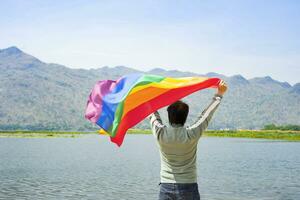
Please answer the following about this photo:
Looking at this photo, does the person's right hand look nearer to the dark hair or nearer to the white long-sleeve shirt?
the white long-sleeve shirt

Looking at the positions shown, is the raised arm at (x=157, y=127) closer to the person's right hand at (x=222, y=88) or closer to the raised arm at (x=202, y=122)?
the raised arm at (x=202, y=122)

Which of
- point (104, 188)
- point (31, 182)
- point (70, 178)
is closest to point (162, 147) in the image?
point (104, 188)

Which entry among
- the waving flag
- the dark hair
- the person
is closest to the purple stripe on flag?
the waving flag

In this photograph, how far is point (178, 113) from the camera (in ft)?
24.5

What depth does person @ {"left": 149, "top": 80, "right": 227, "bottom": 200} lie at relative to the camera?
7.41 metres

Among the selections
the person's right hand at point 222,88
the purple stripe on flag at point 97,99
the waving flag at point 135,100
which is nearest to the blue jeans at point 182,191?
the waving flag at point 135,100

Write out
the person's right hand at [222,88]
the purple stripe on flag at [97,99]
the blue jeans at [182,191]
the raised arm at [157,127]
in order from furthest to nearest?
the purple stripe on flag at [97,99] < the person's right hand at [222,88] < the raised arm at [157,127] < the blue jeans at [182,191]

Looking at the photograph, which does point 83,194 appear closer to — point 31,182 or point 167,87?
point 31,182

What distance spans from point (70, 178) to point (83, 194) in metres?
10.2

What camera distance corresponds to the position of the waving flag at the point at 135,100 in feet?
27.5

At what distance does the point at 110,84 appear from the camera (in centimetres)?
898

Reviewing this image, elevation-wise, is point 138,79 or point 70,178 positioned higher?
point 138,79

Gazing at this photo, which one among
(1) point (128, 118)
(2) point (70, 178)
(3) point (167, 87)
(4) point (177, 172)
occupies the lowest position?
(2) point (70, 178)

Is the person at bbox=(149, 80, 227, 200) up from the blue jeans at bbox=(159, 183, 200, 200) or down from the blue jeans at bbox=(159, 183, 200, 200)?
up
